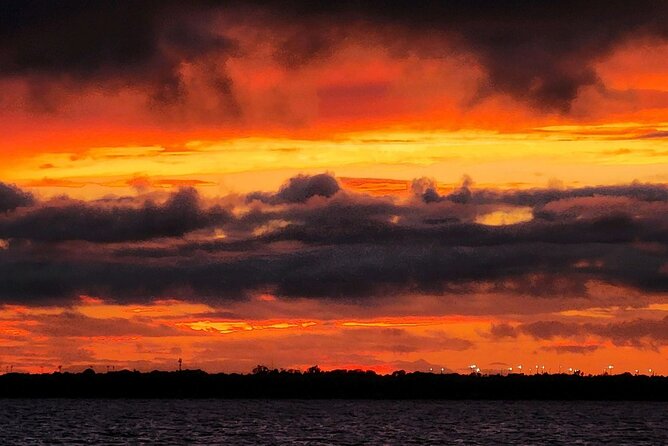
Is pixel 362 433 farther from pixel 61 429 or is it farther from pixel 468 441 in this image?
pixel 61 429

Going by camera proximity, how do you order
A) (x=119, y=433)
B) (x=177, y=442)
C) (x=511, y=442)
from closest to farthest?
(x=177, y=442) < (x=511, y=442) < (x=119, y=433)

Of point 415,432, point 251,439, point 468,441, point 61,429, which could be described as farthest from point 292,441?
point 61,429

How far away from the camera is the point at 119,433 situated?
188 m

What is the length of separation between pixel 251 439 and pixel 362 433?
2427cm

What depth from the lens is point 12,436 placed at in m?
178

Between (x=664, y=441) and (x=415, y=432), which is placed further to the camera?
(x=415, y=432)

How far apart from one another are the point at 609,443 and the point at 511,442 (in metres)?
13.9

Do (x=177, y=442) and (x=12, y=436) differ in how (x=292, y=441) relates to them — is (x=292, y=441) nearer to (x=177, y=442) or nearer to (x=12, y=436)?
(x=177, y=442)

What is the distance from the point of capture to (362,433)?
191625mm


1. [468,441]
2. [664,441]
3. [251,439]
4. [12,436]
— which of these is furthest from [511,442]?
[12,436]

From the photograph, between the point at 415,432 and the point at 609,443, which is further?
the point at 415,432

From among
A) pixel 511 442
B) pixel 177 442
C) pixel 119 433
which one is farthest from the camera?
pixel 119 433

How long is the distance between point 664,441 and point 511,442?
23715 millimetres

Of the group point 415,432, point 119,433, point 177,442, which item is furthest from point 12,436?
point 415,432
